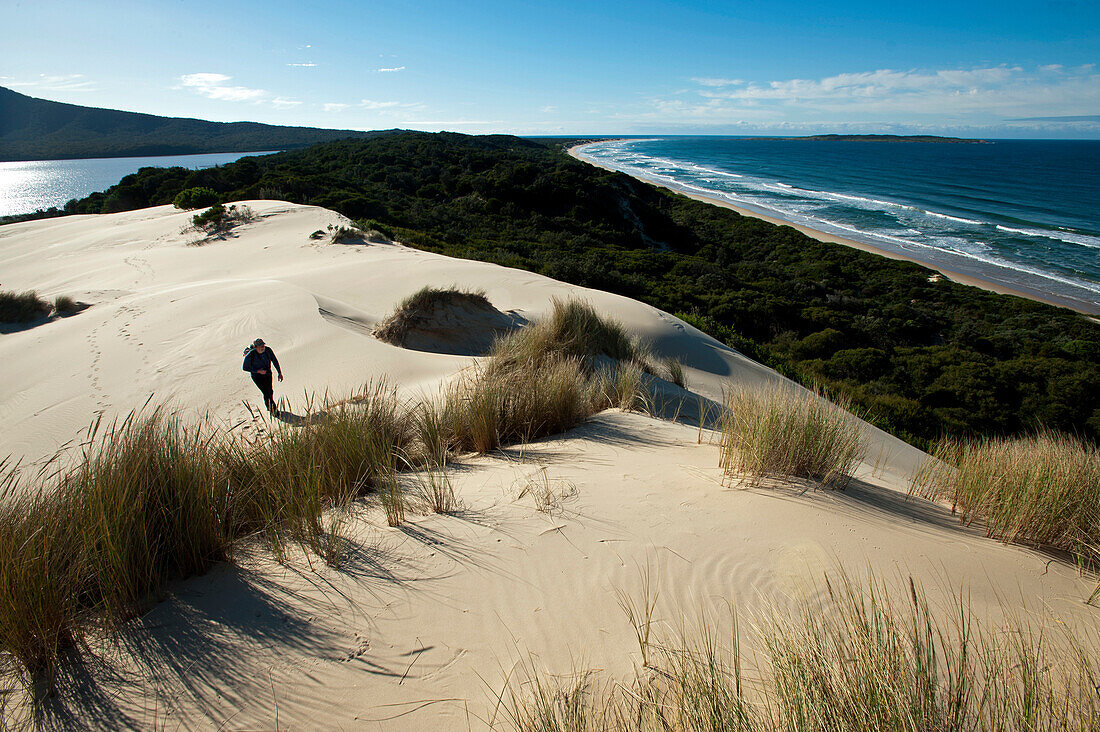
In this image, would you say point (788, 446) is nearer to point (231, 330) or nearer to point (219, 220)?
point (231, 330)

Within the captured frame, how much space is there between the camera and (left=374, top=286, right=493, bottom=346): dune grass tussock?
32.0ft

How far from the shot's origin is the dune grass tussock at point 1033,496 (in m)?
3.05

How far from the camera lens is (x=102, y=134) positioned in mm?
75688

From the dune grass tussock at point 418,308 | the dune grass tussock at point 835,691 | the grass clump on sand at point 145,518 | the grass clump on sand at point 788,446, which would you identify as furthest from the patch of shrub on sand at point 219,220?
the dune grass tussock at point 835,691

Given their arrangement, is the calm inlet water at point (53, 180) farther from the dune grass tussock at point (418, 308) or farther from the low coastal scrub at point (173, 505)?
the low coastal scrub at point (173, 505)

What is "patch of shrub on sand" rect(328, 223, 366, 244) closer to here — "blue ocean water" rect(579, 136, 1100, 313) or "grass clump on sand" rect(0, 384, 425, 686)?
"grass clump on sand" rect(0, 384, 425, 686)

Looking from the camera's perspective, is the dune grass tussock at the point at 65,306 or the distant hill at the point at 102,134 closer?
the dune grass tussock at the point at 65,306

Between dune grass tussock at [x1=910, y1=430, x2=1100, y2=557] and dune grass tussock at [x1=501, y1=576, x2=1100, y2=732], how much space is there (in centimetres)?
144

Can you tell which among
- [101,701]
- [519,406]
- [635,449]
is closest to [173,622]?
[101,701]

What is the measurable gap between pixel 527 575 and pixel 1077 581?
284 centimetres

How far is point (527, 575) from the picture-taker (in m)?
2.52

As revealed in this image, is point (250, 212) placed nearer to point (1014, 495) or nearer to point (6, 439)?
point (6, 439)

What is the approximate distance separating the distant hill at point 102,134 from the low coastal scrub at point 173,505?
7813 cm

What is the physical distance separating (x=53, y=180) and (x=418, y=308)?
5286 centimetres
